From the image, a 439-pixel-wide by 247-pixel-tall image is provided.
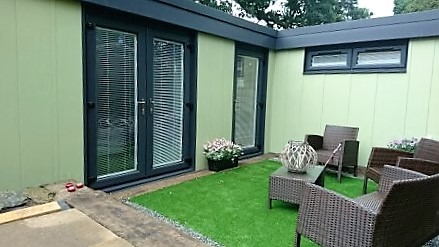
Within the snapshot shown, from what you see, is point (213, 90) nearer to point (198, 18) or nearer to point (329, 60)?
point (198, 18)

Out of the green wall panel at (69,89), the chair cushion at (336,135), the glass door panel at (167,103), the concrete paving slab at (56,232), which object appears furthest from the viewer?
the chair cushion at (336,135)

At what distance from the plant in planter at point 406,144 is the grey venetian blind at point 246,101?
7.71 ft

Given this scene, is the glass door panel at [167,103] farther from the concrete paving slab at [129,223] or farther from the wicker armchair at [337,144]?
the wicker armchair at [337,144]

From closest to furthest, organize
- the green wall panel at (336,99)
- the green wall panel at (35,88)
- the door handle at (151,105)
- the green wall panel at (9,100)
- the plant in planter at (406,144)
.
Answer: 1. the green wall panel at (9,100)
2. the green wall panel at (35,88)
3. the door handle at (151,105)
4. the plant in planter at (406,144)
5. the green wall panel at (336,99)

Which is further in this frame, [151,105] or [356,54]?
[356,54]

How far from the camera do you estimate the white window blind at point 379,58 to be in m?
4.72

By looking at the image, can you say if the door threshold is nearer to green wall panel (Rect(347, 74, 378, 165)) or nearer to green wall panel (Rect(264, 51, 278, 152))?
green wall panel (Rect(264, 51, 278, 152))

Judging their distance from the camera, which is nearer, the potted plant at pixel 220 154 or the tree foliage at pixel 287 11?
the potted plant at pixel 220 154

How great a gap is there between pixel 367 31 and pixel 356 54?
1.31ft

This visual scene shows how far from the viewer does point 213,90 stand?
16.2ft

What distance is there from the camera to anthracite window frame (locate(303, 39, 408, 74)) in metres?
4.64

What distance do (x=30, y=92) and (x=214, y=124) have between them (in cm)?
267

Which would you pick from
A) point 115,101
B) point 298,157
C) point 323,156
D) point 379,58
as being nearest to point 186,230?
point 298,157

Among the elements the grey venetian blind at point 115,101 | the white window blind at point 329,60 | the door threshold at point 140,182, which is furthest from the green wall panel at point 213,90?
the white window blind at point 329,60
